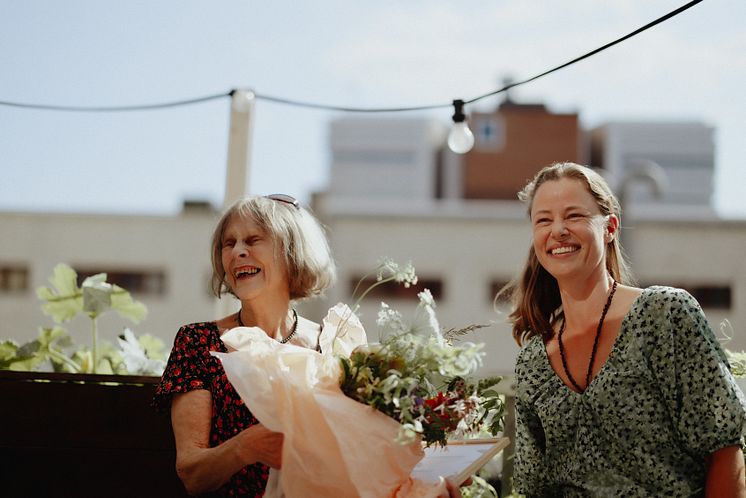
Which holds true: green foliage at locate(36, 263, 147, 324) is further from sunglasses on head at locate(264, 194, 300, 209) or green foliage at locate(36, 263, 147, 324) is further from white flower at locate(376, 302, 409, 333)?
white flower at locate(376, 302, 409, 333)

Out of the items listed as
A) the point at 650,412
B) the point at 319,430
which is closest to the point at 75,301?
the point at 319,430

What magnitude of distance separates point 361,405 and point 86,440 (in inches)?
47.8

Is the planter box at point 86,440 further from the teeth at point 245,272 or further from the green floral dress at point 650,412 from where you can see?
the green floral dress at point 650,412

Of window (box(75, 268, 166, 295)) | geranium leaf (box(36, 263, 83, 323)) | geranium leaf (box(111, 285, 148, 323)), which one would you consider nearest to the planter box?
geranium leaf (box(111, 285, 148, 323))

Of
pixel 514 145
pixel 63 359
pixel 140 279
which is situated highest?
pixel 514 145

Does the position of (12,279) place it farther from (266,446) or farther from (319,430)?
(319,430)

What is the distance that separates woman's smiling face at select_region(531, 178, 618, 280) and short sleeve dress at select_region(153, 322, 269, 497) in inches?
33.6

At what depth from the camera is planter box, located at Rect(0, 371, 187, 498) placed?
2.50 metres

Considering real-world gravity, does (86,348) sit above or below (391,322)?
below

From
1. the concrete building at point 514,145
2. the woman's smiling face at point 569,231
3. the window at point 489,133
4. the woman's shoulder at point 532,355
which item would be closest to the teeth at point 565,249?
the woman's smiling face at point 569,231

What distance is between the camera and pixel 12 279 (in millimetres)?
22391

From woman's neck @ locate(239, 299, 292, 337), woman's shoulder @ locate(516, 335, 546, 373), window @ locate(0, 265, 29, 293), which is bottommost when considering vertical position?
window @ locate(0, 265, 29, 293)

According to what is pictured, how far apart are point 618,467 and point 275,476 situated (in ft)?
2.62

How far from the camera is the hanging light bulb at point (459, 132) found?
3.02 meters
